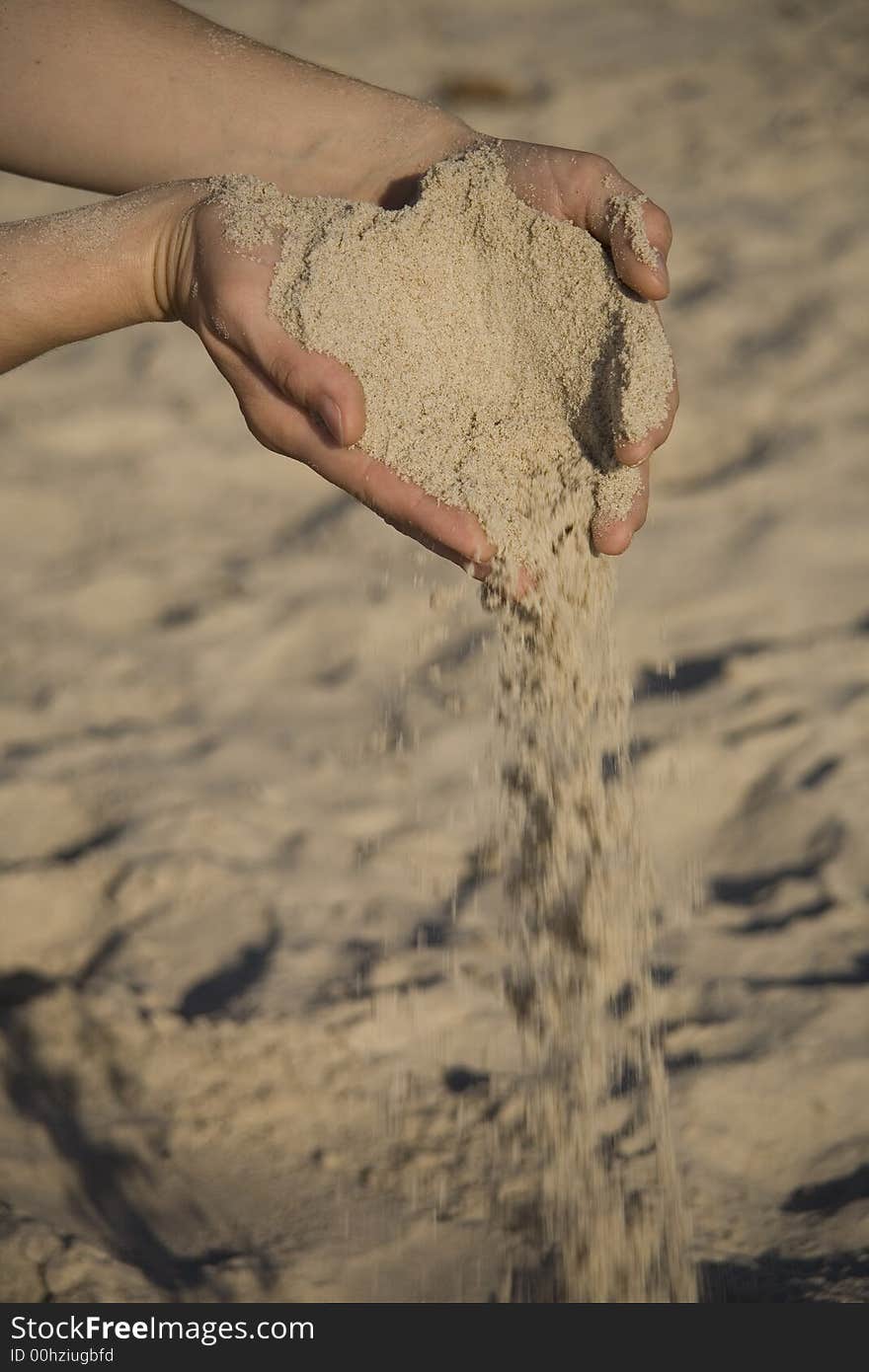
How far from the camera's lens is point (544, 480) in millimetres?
1384

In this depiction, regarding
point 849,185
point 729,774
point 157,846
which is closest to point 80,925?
point 157,846

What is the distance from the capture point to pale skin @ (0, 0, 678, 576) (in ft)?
4.30

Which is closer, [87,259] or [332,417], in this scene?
[332,417]

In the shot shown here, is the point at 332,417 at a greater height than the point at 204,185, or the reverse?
the point at 204,185

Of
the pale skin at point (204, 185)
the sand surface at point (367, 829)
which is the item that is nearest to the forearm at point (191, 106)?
the pale skin at point (204, 185)

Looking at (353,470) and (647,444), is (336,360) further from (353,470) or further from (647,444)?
(647,444)

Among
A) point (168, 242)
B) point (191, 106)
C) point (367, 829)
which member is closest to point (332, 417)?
point (168, 242)

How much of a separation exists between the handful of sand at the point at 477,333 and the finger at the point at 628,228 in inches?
0.9

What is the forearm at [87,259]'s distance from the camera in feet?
4.50

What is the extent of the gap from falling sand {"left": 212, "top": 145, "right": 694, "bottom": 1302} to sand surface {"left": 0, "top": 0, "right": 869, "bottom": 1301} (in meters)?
0.07

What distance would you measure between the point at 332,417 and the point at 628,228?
0.35 metres

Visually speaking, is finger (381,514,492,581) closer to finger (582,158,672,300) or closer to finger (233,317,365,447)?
finger (233,317,365,447)

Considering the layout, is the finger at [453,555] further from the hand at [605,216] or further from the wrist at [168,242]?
the wrist at [168,242]

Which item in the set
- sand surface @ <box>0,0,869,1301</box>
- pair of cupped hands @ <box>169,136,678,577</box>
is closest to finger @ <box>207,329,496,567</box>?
pair of cupped hands @ <box>169,136,678,577</box>
